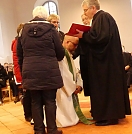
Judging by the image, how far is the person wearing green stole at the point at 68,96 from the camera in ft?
11.6

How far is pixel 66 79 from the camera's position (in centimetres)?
353

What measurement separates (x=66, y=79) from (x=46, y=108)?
584 mm

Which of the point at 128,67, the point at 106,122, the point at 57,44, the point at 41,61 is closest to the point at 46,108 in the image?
the point at 41,61

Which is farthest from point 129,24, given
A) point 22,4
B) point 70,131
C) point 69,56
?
point 70,131

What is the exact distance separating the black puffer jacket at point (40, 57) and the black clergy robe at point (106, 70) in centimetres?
55

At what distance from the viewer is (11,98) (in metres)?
6.79

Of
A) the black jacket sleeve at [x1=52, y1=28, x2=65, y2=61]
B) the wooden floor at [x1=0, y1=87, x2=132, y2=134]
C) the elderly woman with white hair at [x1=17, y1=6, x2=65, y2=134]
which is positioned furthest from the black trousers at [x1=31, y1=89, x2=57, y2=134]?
the black jacket sleeve at [x1=52, y1=28, x2=65, y2=61]

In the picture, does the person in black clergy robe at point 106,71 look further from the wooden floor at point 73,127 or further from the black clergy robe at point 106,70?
the wooden floor at point 73,127

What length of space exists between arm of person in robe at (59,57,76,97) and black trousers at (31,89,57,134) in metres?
0.45

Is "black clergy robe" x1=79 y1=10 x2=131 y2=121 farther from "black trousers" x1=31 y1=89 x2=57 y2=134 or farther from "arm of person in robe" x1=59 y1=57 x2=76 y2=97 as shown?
"black trousers" x1=31 y1=89 x2=57 y2=134

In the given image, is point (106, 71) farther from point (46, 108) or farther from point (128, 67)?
point (128, 67)

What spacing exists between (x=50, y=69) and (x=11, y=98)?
4.03m

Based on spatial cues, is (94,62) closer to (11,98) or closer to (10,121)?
(10,121)

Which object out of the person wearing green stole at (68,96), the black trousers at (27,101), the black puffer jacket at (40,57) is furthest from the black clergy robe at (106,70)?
the black trousers at (27,101)
